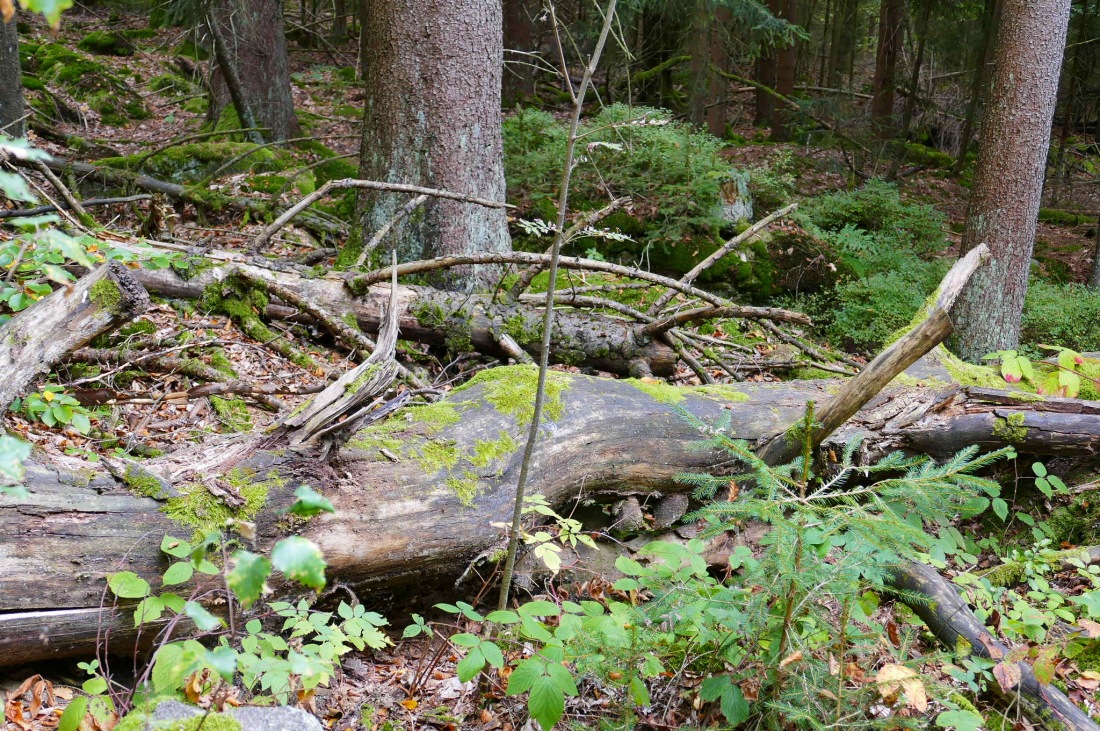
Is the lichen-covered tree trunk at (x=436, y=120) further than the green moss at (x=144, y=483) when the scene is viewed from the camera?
Yes

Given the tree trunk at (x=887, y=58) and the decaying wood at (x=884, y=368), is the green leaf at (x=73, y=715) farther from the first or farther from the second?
the tree trunk at (x=887, y=58)

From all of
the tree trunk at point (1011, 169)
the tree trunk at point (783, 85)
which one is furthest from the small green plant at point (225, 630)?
the tree trunk at point (783, 85)

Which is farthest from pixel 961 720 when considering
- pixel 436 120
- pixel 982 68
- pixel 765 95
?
pixel 765 95

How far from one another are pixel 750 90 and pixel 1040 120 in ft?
35.2

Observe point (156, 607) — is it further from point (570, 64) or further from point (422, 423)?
point (570, 64)

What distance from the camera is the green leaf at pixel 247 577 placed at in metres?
1.28

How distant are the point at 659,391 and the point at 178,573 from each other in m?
2.59

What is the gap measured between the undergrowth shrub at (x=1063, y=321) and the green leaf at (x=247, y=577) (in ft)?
28.9

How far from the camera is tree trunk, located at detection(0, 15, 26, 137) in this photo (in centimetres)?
730

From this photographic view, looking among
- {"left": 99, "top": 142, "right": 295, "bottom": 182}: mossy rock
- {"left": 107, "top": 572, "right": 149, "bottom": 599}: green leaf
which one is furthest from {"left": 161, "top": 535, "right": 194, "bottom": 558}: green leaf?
{"left": 99, "top": 142, "right": 295, "bottom": 182}: mossy rock

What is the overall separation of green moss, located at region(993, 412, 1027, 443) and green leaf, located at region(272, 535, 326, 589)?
4164 millimetres

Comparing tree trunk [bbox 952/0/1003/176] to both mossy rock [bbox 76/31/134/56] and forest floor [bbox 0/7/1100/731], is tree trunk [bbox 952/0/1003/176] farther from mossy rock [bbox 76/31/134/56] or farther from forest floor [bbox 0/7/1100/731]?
mossy rock [bbox 76/31/134/56]

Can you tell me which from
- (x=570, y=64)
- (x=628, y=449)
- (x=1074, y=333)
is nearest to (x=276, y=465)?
(x=628, y=449)

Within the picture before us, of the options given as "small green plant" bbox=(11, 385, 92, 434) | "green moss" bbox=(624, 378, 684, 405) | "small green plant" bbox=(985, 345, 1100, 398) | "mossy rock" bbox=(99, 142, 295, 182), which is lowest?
"green moss" bbox=(624, 378, 684, 405)
